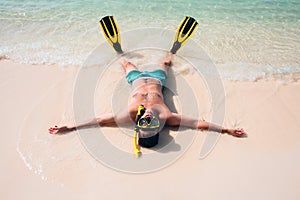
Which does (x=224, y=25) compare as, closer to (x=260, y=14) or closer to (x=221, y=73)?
(x=260, y=14)

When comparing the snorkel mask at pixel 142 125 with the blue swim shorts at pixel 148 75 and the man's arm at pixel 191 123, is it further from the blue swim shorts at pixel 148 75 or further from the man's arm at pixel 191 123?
the blue swim shorts at pixel 148 75

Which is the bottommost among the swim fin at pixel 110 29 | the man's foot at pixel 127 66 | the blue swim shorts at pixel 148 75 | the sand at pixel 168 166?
the sand at pixel 168 166

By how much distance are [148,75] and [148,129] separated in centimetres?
140

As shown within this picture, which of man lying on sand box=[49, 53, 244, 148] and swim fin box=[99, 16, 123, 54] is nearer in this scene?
man lying on sand box=[49, 53, 244, 148]

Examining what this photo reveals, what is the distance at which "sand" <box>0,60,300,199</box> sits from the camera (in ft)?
9.31

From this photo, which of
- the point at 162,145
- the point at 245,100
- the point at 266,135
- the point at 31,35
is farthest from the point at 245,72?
the point at 31,35

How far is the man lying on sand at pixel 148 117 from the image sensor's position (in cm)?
324

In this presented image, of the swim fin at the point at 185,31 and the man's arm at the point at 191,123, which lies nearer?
the man's arm at the point at 191,123

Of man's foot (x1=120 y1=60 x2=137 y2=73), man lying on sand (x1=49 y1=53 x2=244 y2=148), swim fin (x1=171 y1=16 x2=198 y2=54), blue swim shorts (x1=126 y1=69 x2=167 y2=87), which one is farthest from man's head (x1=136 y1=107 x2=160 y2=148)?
swim fin (x1=171 y1=16 x2=198 y2=54)

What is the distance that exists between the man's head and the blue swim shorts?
47.4 inches

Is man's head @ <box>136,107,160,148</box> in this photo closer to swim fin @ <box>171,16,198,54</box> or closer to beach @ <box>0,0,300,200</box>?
beach @ <box>0,0,300,200</box>

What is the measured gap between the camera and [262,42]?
568cm

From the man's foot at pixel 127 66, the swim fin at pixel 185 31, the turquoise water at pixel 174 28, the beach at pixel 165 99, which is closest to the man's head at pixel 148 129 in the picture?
the beach at pixel 165 99

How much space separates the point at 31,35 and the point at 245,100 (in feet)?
15.9
